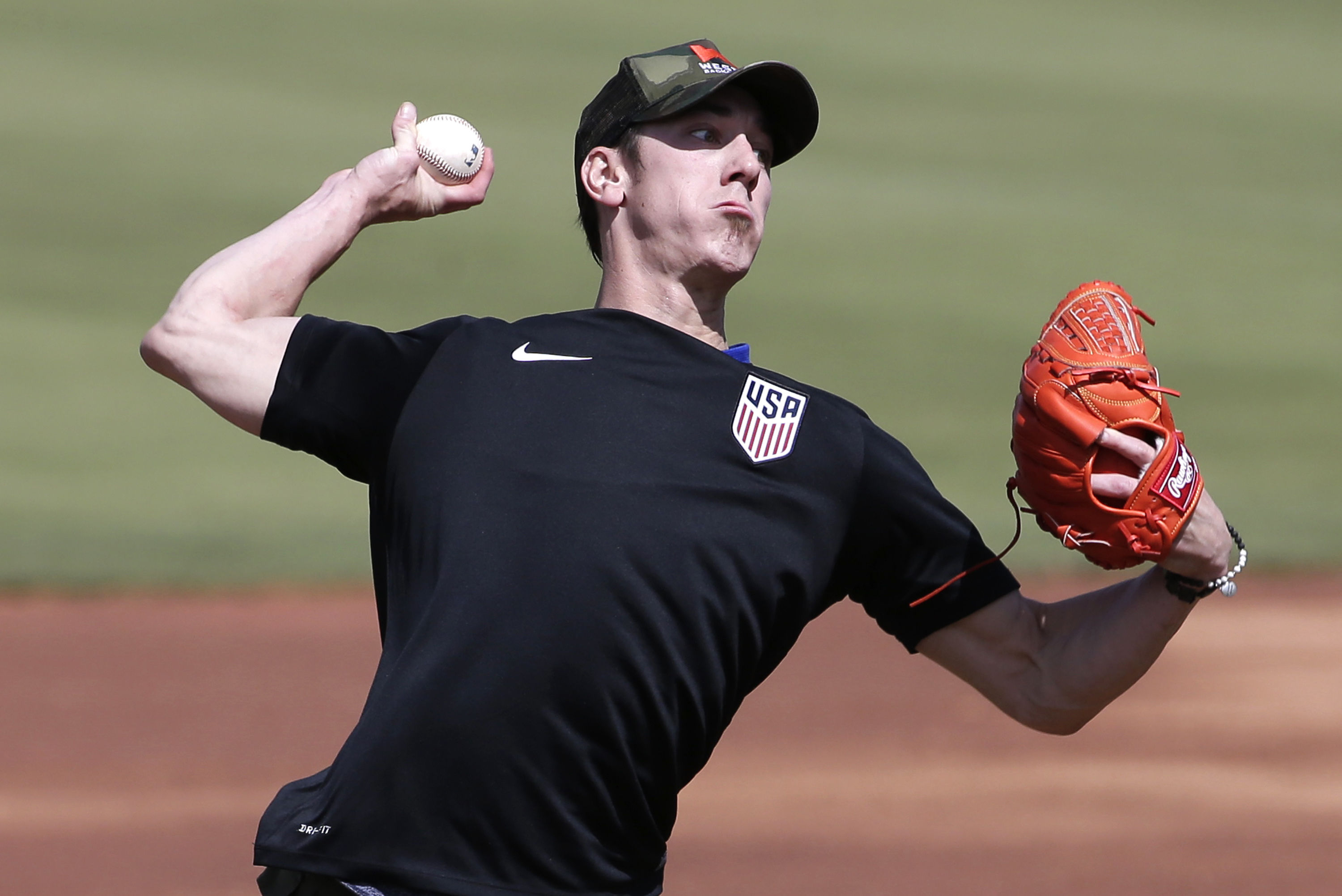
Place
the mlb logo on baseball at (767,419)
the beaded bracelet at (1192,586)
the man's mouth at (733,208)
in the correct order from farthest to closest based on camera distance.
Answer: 1. the man's mouth at (733,208)
2. the beaded bracelet at (1192,586)
3. the mlb logo on baseball at (767,419)

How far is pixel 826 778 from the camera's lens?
5.99 meters

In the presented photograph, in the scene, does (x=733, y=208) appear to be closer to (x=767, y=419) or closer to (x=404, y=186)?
(x=767, y=419)

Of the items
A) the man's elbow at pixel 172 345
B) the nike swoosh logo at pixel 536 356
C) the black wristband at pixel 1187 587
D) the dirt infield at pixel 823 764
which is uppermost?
the man's elbow at pixel 172 345

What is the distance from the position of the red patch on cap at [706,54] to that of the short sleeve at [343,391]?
755 mm

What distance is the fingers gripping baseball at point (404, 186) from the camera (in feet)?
9.11

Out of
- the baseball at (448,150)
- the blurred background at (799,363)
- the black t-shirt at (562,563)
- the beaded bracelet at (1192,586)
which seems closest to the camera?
the black t-shirt at (562,563)

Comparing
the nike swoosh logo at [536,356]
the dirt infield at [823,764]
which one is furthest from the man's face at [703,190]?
the dirt infield at [823,764]

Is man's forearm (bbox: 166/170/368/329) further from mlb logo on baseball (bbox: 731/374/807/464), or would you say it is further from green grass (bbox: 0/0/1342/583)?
green grass (bbox: 0/0/1342/583)

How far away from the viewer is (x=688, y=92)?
273 centimetres

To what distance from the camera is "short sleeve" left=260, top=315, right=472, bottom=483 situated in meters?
2.42

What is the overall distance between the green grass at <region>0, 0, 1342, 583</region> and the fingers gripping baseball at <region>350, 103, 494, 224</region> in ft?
18.7

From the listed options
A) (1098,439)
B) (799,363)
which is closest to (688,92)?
(1098,439)

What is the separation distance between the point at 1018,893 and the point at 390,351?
3391mm

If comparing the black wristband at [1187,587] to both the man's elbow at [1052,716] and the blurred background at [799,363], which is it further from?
the blurred background at [799,363]
